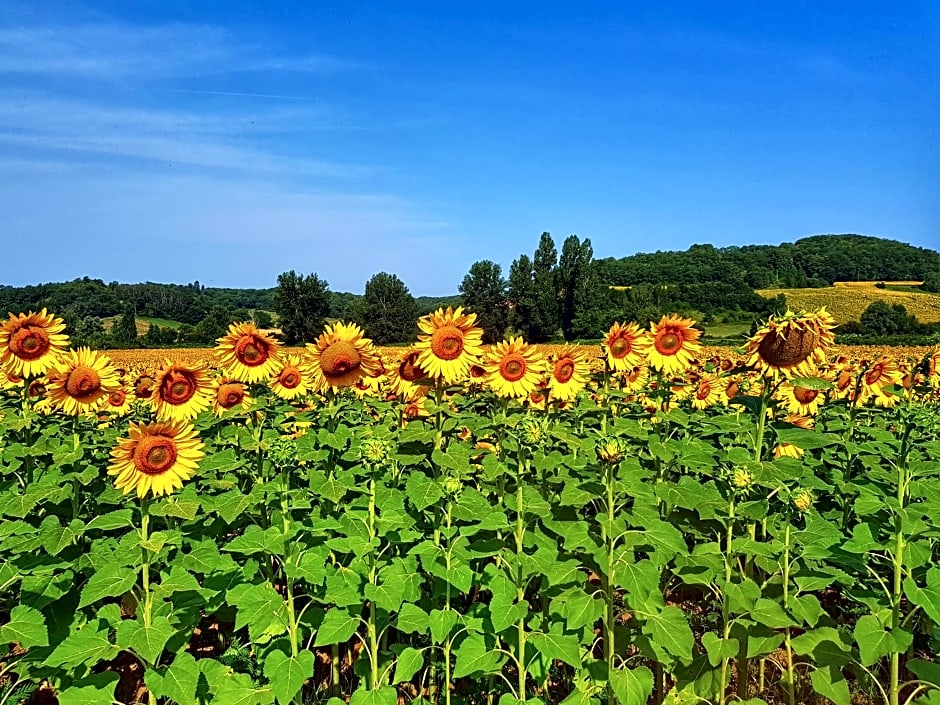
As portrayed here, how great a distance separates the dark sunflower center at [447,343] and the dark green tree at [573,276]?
59857 millimetres

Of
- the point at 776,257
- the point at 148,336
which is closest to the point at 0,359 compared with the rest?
the point at 148,336

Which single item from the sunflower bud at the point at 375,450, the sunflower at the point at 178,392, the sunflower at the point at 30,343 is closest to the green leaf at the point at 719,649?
the sunflower bud at the point at 375,450

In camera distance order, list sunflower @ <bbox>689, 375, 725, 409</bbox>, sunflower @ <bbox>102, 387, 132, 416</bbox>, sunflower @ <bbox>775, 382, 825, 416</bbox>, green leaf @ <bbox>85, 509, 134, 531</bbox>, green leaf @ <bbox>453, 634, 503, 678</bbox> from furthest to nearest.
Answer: sunflower @ <bbox>689, 375, 725, 409</bbox>
sunflower @ <bbox>102, 387, 132, 416</bbox>
sunflower @ <bbox>775, 382, 825, 416</bbox>
green leaf @ <bbox>85, 509, 134, 531</bbox>
green leaf @ <bbox>453, 634, 503, 678</bbox>

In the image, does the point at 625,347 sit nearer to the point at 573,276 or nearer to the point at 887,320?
the point at 887,320

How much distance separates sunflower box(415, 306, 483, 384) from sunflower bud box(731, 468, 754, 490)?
5.86ft

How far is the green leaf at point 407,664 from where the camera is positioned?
3.13m

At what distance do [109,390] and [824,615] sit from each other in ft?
15.6

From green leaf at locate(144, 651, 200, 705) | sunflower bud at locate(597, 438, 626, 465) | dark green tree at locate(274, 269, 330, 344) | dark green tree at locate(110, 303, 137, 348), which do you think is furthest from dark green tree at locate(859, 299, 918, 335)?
dark green tree at locate(110, 303, 137, 348)

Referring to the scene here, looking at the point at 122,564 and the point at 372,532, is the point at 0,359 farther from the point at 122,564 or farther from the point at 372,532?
the point at 372,532

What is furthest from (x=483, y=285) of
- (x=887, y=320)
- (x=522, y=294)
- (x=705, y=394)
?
(x=705, y=394)

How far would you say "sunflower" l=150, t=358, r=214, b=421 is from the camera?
4324mm

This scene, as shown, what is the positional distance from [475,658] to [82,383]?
10.5 feet

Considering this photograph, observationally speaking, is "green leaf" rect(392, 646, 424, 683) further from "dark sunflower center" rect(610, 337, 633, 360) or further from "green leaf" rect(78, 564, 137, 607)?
"dark sunflower center" rect(610, 337, 633, 360)

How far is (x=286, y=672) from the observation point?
9.62ft
